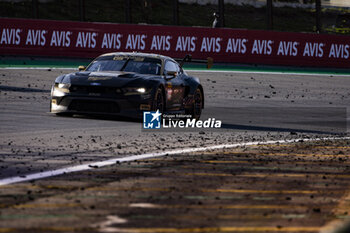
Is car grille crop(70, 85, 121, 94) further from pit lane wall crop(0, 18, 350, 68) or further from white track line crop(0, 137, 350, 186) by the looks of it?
pit lane wall crop(0, 18, 350, 68)

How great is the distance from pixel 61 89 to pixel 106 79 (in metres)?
0.85

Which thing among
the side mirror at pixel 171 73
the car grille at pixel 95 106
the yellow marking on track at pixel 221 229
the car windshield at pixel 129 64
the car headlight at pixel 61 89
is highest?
the yellow marking on track at pixel 221 229

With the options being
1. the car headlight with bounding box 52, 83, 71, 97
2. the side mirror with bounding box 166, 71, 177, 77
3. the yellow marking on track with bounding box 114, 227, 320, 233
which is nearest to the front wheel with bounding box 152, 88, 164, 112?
the side mirror with bounding box 166, 71, 177, 77

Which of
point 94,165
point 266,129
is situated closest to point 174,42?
point 266,129

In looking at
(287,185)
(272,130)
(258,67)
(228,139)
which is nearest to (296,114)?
(272,130)

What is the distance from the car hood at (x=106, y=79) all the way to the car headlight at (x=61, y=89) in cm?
10

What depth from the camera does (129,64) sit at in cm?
1656

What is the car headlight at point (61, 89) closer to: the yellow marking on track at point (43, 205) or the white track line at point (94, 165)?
the white track line at point (94, 165)

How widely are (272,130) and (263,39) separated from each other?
21.5 m

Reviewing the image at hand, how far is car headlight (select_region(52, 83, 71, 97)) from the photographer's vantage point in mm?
15336

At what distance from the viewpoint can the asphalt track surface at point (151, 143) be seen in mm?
6994

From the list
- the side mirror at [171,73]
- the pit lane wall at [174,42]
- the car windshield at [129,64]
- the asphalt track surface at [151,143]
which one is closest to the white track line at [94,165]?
the asphalt track surface at [151,143]

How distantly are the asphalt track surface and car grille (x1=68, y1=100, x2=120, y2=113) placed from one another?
0.87 ft

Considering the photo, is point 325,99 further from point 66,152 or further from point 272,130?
point 66,152
